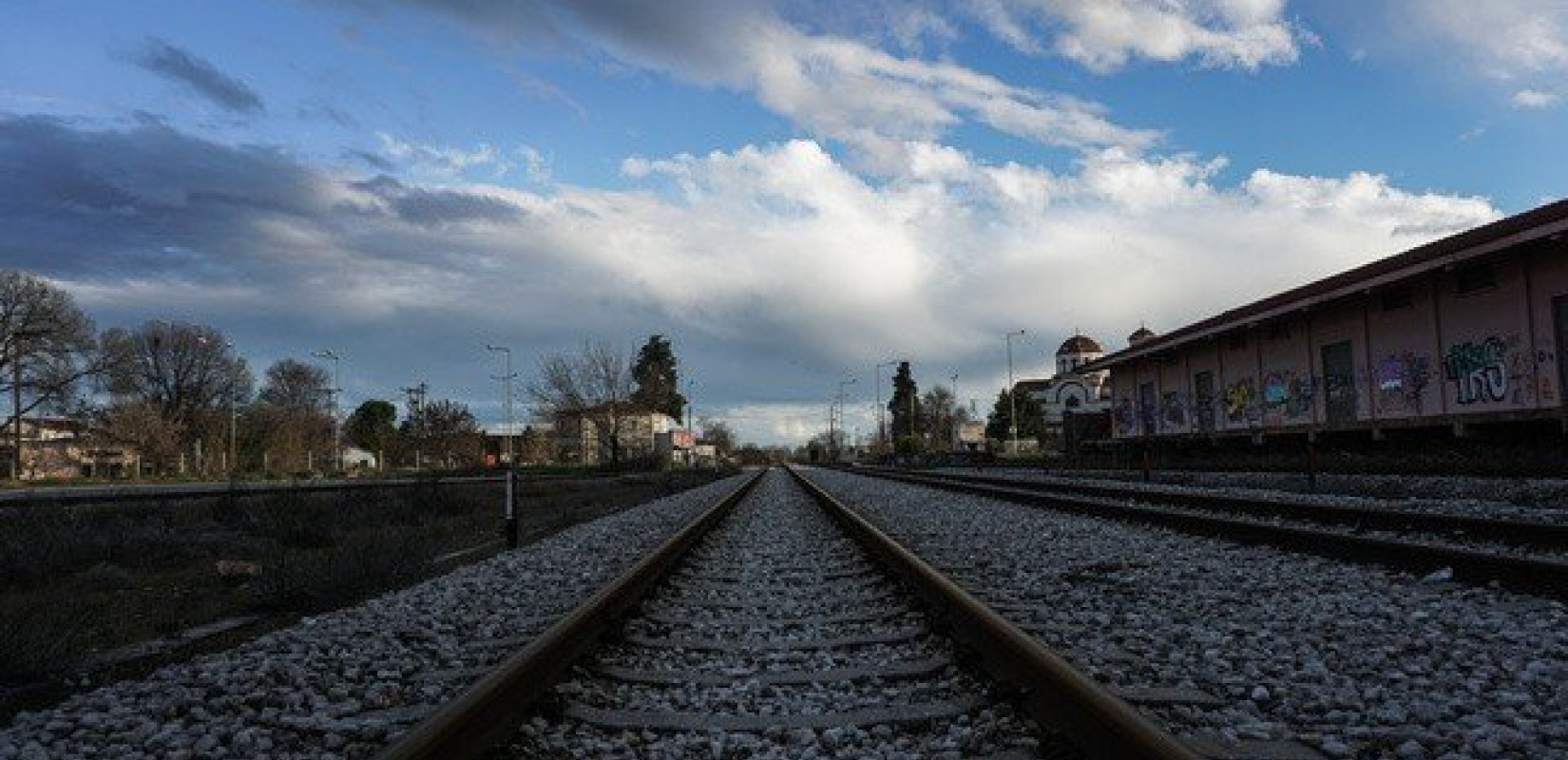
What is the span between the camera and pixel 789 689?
491cm

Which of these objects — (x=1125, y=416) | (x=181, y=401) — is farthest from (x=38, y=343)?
(x=1125, y=416)

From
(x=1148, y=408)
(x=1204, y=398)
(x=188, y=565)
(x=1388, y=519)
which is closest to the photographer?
(x=1388, y=519)

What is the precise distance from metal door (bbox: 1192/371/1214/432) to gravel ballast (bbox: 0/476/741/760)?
32.8m

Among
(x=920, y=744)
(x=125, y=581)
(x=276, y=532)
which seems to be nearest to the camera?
(x=920, y=744)

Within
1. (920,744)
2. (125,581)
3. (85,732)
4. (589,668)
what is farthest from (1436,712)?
(125,581)

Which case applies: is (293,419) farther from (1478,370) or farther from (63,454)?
(1478,370)

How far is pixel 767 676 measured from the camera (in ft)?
16.8

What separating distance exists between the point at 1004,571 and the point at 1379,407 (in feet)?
71.6

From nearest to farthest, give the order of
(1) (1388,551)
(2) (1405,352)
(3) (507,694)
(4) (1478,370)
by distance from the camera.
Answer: (3) (507,694) → (1) (1388,551) → (4) (1478,370) → (2) (1405,352)

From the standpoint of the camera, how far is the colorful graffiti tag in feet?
74.1

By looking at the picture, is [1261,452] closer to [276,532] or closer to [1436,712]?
[276,532]

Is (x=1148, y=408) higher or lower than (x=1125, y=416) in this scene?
higher

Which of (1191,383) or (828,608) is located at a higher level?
(1191,383)

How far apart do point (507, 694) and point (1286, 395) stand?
31607 mm
